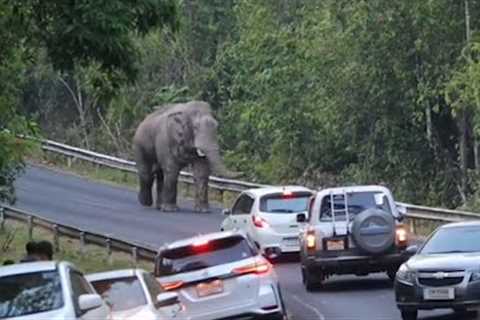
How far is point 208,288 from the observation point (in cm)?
2136

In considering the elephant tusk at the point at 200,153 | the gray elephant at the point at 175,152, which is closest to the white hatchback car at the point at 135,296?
the gray elephant at the point at 175,152

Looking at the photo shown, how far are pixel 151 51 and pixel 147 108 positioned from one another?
243cm

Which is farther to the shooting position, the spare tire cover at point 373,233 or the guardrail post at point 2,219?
the guardrail post at point 2,219

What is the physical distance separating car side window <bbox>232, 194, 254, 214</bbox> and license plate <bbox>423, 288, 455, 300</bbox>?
40.7 ft

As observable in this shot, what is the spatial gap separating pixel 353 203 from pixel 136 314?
11.0m

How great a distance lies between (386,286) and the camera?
92.2 feet

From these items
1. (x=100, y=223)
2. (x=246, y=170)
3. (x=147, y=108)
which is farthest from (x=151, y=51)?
(x=100, y=223)

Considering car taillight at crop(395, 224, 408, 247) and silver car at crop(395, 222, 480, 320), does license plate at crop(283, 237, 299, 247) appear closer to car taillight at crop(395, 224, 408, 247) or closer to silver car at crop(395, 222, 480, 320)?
car taillight at crop(395, 224, 408, 247)

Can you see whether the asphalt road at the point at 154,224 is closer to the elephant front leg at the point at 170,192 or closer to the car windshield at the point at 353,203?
the elephant front leg at the point at 170,192

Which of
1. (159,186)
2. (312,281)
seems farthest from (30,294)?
(159,186)

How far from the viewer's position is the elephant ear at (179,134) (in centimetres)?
4562

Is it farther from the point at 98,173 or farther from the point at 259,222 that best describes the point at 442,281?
the point at 98,173

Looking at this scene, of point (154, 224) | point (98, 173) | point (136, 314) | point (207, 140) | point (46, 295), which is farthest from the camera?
point (98, 173)

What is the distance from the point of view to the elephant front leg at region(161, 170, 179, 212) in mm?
44312
